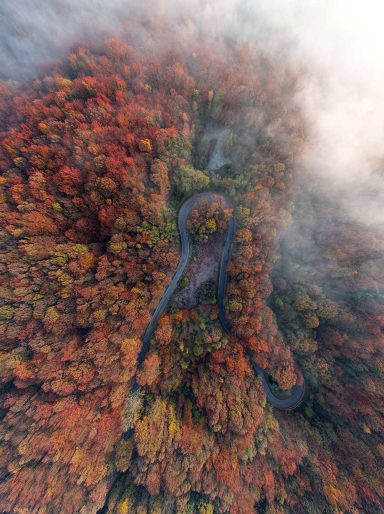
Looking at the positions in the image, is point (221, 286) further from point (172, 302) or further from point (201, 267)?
point (172, 302)

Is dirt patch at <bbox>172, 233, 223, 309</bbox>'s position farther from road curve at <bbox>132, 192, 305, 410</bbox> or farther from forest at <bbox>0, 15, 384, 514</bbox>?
road curve at <bbox>132, 192, 305, 410</bbox>

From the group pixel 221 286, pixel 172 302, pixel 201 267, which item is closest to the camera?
pixel 172 302

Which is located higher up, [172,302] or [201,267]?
[201,267]

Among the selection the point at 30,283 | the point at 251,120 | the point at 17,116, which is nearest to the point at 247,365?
the point at 30,283

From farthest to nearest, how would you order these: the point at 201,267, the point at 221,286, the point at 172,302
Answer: the point at 221,286 < the point at 201,267 < the point at 172,302

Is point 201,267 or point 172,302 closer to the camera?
point 172,302

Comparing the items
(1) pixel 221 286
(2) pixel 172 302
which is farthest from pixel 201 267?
(2) pixel 172 302

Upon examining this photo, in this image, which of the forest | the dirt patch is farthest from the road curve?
the forest

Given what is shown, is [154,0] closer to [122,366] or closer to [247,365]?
[122,366]
